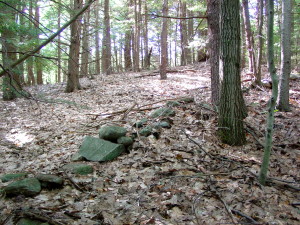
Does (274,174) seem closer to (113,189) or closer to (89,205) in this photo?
(113,189)

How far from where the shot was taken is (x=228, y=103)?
4.90 meters

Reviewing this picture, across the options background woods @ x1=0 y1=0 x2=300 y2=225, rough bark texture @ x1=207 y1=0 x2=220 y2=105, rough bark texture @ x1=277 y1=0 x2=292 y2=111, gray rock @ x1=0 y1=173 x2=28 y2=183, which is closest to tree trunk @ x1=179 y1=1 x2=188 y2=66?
rough bark texture @ x1=277 y1=0 x2=292 y2=111

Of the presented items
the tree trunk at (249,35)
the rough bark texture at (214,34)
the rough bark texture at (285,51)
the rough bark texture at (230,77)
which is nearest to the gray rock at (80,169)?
the rough bark texture at (230,77)

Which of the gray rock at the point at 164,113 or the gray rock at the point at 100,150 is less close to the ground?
the gray rock at the point at 164,113

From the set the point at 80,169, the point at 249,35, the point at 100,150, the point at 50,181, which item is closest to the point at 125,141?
the point at 100,150

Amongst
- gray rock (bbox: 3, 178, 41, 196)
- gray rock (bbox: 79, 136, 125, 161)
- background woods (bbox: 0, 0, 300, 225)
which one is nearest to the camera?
background woods (bbox: 0, 0, 300, 225)

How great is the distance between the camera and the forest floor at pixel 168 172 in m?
3.12

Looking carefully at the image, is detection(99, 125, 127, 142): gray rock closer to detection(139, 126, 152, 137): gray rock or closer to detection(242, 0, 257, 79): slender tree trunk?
detection(139, 126, 152, 137): gray rock

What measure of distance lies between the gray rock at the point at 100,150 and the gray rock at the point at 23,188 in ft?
4.33

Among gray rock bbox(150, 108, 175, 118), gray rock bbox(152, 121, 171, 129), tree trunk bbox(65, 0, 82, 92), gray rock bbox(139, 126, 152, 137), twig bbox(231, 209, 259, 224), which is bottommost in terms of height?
twig bbox(231, 209, 259, 224)

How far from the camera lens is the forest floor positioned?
10.2 ft

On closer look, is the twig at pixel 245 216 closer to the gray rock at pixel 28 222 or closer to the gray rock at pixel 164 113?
the gray rock at pixel 28 222

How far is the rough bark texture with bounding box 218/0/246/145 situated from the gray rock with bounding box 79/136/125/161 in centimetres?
233

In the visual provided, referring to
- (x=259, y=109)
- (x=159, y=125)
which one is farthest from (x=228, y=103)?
(x=259, y=109)
